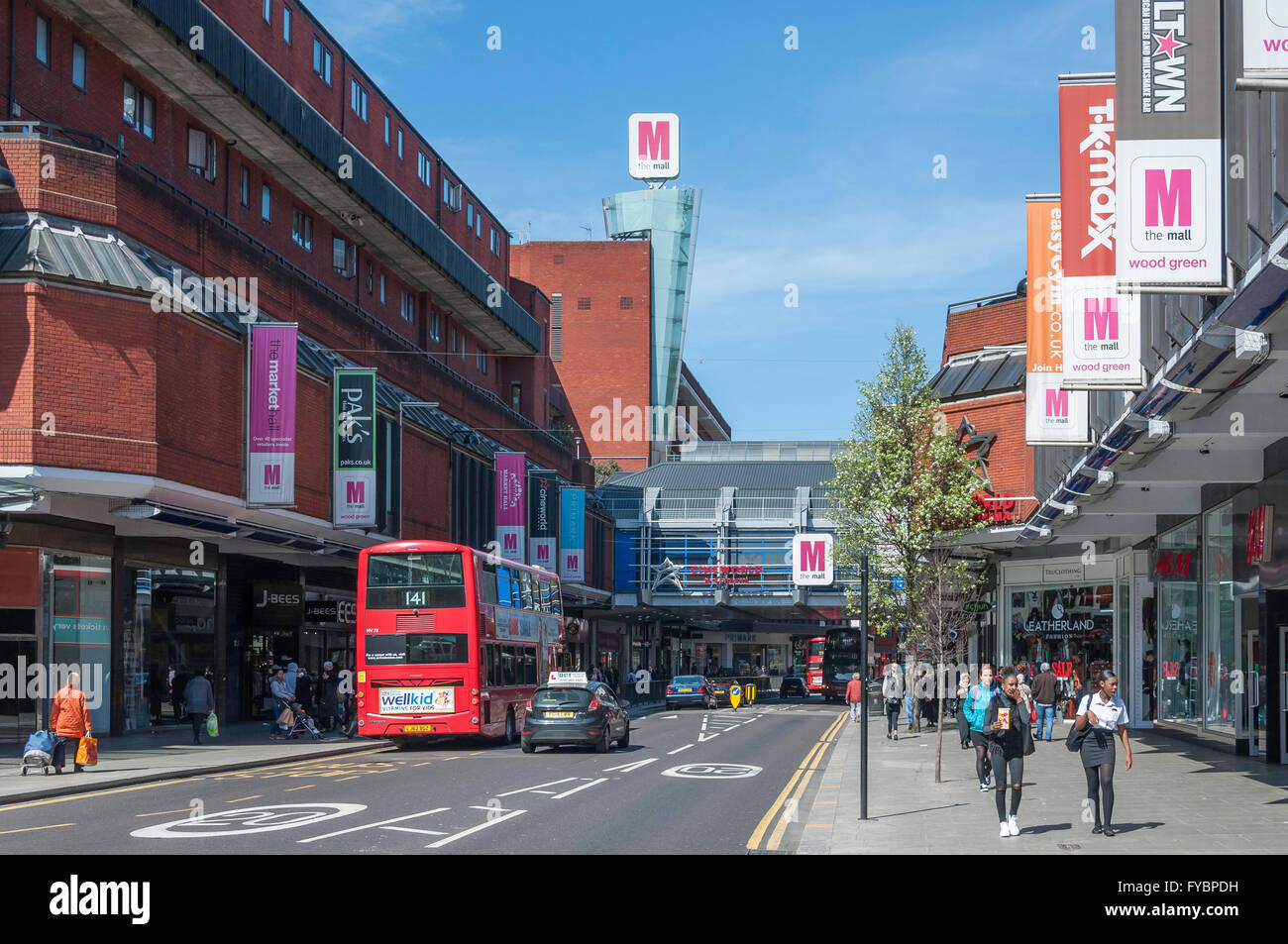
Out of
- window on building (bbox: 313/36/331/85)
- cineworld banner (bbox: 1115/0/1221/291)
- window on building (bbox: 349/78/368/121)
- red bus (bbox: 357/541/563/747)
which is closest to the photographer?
cineworld banner (bbox: 1115/0/1221/291)

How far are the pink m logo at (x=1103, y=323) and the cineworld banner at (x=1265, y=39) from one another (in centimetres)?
835

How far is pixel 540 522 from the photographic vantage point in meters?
58.2

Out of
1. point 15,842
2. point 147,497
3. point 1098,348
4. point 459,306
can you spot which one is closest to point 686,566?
Answer: point 459,306

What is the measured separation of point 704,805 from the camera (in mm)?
18328

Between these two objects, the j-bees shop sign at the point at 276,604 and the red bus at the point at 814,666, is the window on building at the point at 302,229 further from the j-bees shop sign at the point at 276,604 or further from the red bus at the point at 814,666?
the red bus at the point at 814,666

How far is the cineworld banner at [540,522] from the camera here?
57844 mm

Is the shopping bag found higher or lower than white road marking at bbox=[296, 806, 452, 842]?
lower

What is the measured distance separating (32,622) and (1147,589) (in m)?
25.6

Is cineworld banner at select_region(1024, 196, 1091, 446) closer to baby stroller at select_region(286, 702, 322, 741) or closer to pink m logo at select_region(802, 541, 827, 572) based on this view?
baby stroller at select_region(286, 702, 322, 741)

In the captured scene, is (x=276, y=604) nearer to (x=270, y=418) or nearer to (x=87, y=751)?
(x=270, y=418)

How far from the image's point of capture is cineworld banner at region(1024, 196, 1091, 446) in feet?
76.1

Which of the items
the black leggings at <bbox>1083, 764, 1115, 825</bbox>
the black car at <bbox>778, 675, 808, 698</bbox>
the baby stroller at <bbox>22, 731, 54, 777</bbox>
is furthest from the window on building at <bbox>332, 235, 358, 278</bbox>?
the black leggings at <bbox>1083, 764, 1115, 825</bbox>

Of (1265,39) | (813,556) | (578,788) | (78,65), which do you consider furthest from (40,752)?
(813,556)

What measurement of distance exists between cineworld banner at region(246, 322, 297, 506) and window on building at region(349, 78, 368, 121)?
1919 centimetres
